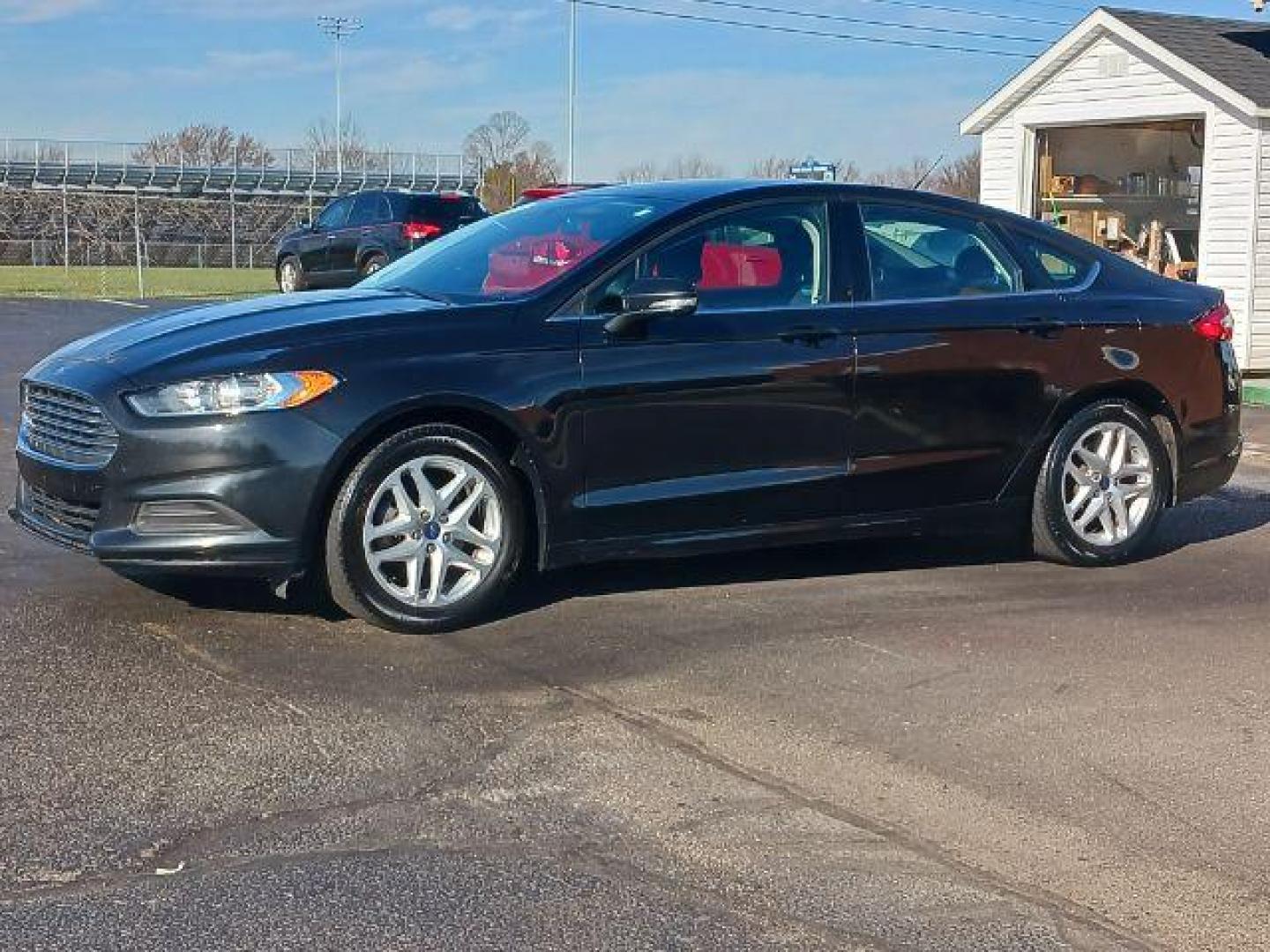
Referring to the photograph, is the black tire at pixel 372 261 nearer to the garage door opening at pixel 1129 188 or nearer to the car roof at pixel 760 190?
the garage door opening at pixel 1129 188

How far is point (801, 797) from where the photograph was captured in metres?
4.32

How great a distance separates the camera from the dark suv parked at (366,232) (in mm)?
25266

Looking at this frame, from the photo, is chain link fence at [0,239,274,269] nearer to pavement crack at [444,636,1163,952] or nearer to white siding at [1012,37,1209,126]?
white siding at [1012,37,1209,126]

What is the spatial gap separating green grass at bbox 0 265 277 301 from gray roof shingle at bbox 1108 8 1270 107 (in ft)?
57.1

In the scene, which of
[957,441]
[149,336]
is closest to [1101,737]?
[957,441]

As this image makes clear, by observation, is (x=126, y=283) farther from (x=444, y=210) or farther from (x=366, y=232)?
(x=444, y=210)

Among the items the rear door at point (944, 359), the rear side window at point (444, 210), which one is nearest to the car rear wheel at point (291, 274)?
the rear side window at point (444, 210)

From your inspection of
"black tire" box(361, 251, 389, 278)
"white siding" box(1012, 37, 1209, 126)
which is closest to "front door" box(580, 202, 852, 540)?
"white siding" box(1012, 37, 1209, 126)

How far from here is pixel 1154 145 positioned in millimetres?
19641

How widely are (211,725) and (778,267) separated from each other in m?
2.98

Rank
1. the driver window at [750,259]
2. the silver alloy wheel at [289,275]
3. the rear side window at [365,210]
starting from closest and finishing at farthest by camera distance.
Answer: the driver window at [750,259], the rear side window at [365,210], the silver alloy wheel at [289,275]

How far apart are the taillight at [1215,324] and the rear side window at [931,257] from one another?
102 centimetres

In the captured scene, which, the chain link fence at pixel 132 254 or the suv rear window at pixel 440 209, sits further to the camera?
the chain link fence at pixel 132 254

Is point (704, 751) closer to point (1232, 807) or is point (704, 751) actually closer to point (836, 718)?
point (836, 718)
